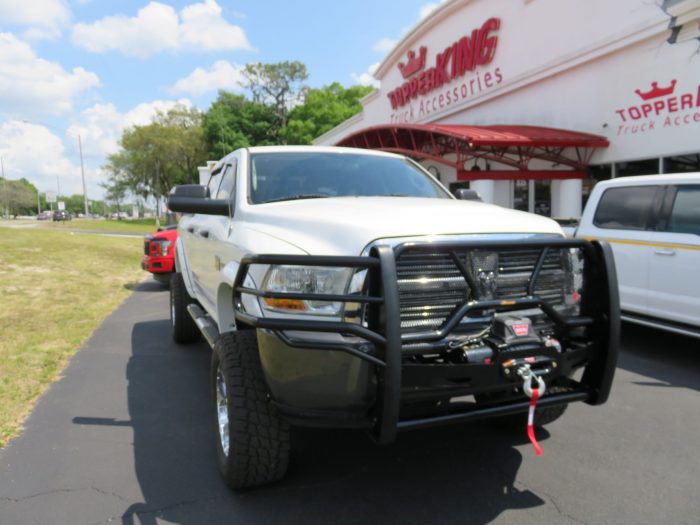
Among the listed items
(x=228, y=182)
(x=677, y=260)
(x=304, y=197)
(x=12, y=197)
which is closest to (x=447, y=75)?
(x=677, y=260)

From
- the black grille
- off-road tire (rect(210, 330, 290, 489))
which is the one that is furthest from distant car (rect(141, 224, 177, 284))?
the black grille

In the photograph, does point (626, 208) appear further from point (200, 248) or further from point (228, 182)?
point (200, 248)

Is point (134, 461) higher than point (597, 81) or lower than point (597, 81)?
lower

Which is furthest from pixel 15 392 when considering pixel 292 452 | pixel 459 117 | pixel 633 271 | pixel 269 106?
pixel 269 106

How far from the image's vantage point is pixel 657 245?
5.66 metres

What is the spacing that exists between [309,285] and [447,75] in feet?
61.8

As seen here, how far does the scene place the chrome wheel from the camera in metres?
3.13

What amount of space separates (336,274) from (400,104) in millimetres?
22458

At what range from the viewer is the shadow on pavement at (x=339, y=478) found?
2822 mm

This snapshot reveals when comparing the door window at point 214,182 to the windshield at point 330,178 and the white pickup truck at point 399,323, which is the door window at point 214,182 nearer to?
the windshield at point 330,178

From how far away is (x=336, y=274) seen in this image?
2557 mm

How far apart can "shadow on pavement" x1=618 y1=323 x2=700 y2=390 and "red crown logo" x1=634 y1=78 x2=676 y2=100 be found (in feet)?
23.4

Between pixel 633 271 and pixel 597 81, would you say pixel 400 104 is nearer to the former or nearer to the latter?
pixel 597 81

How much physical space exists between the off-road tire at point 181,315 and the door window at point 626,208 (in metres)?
4.95
